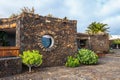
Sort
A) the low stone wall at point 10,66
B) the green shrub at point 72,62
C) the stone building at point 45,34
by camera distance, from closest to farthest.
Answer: the low stone wall at point 10,66
the stone building at point 45,34
the green shrub at point 72,62

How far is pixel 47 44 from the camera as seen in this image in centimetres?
1465

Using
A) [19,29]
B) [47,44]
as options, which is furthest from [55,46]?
[19,29]

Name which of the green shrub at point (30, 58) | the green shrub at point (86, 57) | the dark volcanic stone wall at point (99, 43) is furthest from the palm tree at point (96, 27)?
the green shrub at point (30, 58)

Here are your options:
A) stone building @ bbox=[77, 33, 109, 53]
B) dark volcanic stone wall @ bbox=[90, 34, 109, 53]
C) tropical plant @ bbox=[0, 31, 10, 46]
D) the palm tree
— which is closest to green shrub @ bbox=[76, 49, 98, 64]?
tropical plant @ bbox=[0, 31, 10, 46]

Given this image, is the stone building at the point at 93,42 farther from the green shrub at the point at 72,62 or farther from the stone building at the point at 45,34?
the green shrub at the point at 72,62

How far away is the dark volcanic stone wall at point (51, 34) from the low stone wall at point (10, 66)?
1361mm

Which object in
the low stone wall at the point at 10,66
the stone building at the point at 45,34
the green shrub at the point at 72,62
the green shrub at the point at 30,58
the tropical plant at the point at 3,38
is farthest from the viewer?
the tropical plant at the point at 3,38

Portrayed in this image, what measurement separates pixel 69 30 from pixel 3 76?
6.71 m

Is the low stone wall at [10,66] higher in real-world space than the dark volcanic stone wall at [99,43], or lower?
lower

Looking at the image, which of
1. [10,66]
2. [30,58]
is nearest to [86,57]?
[30,58]

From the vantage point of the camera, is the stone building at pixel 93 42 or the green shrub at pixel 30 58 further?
the stone building at pixel 93 42

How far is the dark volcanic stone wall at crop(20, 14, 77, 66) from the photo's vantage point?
12.2 m

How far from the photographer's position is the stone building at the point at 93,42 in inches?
900

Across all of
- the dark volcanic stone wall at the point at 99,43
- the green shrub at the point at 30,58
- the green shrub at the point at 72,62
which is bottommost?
the green shrub at the point at 72,62
